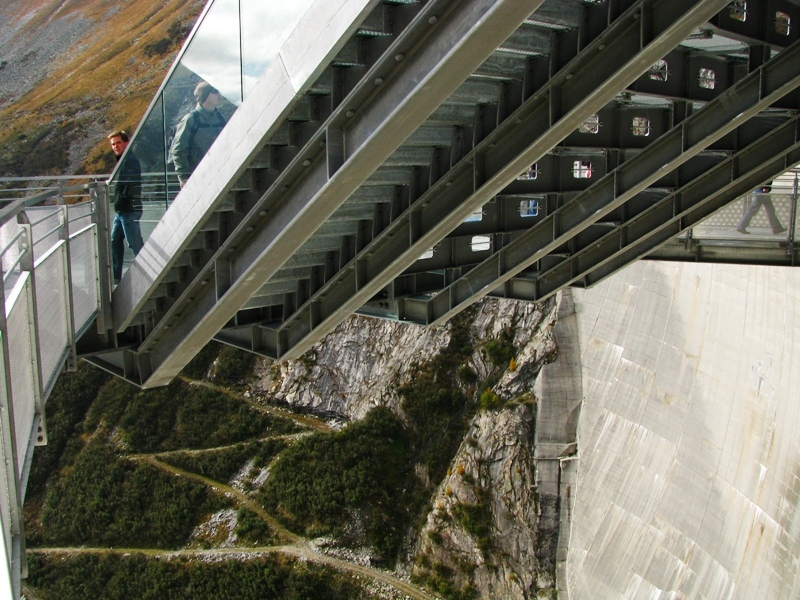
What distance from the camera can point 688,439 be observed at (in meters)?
19.8

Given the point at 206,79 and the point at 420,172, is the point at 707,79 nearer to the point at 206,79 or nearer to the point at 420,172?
the point at 420,172

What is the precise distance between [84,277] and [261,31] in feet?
9.77

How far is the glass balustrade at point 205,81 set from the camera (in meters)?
6.08

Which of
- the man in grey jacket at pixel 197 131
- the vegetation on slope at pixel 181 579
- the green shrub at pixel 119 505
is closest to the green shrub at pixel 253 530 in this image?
the vegetation on slope at pixel 181 579

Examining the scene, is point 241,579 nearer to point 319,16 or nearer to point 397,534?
point 397,534

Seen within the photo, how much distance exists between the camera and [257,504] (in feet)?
126

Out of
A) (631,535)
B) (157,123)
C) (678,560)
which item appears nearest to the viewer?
(157,123)

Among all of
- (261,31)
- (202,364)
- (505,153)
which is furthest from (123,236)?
(202,364)

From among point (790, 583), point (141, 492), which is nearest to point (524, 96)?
point (790, 583)

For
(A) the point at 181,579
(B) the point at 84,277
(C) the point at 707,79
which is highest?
(C) the point at 707,79

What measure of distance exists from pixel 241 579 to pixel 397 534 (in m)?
7.31

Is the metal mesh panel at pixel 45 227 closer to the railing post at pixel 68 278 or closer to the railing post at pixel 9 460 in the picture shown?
the railing post at pixel 68 278

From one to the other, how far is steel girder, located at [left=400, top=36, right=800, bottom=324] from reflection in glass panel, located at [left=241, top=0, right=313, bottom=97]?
4.01 m

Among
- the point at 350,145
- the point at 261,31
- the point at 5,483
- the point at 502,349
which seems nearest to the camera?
the point at 5,483
